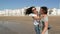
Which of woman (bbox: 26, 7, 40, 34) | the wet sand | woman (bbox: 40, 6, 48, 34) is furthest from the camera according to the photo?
the wet sand

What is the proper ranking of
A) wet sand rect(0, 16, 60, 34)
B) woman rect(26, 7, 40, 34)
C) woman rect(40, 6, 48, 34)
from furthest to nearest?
wet sand rect(0, 16, 60, 34), woman rect(26, 7, 40, 34), woman rect(40, 6, 48, 34)

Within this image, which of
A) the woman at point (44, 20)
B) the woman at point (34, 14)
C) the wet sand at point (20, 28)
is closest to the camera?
the woman at point (44, 20)

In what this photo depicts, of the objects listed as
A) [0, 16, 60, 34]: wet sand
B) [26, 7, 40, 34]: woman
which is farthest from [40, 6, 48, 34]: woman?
[0, 16, 60, 34]: wet sand

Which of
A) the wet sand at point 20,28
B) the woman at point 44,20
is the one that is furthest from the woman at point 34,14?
the wet sand at point 20,28

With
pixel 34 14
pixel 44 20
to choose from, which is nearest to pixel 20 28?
pixel 34 14

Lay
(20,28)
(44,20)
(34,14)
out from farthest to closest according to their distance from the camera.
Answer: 1. (20,28)
2. (34,14)
3. (44,20)

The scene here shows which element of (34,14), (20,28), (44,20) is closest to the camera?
(44,20)

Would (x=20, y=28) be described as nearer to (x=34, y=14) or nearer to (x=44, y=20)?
(x=34, y=14)

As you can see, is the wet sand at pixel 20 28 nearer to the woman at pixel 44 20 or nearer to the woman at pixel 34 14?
the woman at pixel 34 14

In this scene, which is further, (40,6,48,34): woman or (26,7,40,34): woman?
(26,7,40,34): woman

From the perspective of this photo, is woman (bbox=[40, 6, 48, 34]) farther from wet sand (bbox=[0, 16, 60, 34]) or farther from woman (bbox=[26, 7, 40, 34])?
wet sand (bbox=[0, 16, 60, 34])

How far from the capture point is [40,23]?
23.6ft

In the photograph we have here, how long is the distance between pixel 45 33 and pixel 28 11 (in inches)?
31.5

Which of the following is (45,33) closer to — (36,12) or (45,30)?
(45,30)
